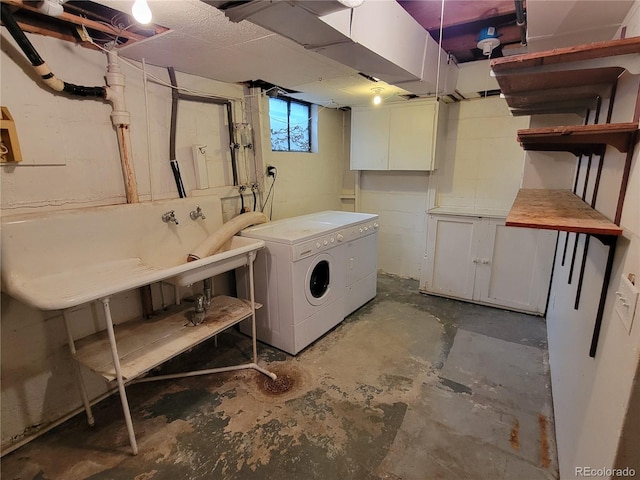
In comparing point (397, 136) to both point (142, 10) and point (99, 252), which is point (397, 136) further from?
point (99, 252)

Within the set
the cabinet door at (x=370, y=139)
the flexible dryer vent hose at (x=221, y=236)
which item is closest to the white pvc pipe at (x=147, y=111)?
the flexible dryer vent hose at (x=221, y=236)

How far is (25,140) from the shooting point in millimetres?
1646

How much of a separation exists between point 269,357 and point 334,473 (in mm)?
1083

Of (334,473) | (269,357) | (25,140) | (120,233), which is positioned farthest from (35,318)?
(334,473)

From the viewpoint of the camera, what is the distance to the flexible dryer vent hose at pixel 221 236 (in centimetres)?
Answer: 223

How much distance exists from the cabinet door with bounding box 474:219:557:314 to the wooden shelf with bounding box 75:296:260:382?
2.43 metres

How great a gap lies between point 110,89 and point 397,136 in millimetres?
2687

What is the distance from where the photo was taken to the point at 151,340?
1.91m

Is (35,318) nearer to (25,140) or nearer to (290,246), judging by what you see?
(25,140)

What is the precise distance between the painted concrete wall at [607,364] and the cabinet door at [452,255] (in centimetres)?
152

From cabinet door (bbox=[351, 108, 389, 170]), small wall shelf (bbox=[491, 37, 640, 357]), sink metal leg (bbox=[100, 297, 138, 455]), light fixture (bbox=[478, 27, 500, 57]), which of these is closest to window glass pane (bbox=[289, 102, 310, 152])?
cabinet door (bbox=[351, 108, 389, 170])

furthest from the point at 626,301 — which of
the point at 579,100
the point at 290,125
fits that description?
the point at 290,125

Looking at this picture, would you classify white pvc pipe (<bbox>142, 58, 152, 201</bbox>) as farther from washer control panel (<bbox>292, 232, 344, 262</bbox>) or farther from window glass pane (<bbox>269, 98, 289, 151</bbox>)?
window glass pane (<bbox>269, 98, 289, 151</bbox>)

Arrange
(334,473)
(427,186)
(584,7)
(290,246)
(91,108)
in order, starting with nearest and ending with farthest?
(584,7) < (334,473) < (91,108) < (290,246) < (427,186)
